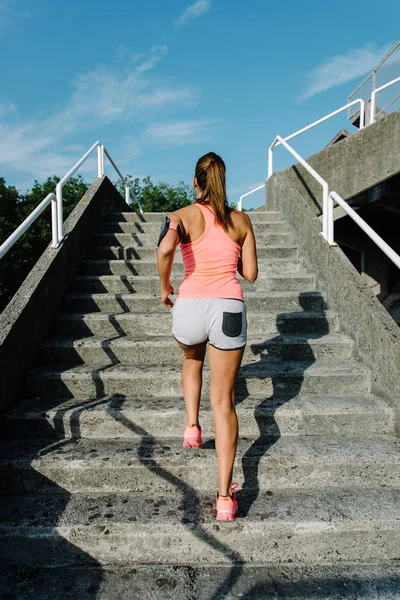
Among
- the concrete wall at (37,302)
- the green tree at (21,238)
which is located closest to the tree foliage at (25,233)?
the green tree at (21,238)

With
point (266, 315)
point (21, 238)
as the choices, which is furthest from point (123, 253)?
point (21, 238)

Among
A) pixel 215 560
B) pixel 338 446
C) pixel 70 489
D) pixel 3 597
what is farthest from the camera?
pixel 338 446

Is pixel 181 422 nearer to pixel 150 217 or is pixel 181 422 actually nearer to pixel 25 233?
pixel 150 217

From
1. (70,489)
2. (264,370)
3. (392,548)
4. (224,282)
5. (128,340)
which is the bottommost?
(392,548)

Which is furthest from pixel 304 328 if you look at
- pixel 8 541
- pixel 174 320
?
pixel 8 541

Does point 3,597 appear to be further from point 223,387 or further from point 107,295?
point 107,295

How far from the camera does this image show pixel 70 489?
8.55 ft

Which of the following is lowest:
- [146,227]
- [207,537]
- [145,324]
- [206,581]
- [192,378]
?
[206,581]

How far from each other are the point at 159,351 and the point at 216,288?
148 centimetres

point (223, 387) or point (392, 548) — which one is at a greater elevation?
point (223, 387)

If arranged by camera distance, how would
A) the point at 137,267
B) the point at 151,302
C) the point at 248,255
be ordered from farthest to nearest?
the point at 137,267
the point at 151,302
the point at 248,255

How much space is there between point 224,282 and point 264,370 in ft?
4.29

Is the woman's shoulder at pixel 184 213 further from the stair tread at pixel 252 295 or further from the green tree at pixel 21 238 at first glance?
the green tree at pixel 21 238

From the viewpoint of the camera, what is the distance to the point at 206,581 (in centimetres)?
201
